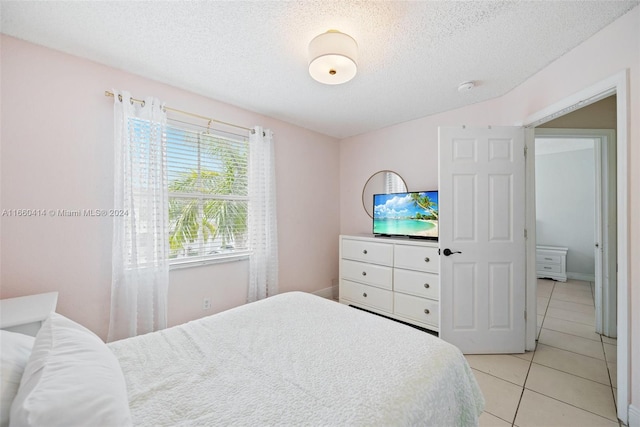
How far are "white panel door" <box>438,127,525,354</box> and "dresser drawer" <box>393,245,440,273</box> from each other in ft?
0.69

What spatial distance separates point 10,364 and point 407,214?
311 cm

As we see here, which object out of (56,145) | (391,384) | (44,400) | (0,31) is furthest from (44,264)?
(391,384)

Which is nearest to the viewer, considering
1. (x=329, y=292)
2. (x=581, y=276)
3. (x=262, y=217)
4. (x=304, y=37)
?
(x=304, y=37)

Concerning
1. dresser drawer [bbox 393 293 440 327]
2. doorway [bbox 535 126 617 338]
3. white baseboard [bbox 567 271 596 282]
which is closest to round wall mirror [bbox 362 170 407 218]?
dresser drawer [bbox 393 293 440 327]

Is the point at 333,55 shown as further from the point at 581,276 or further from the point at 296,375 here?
the point at 581,276

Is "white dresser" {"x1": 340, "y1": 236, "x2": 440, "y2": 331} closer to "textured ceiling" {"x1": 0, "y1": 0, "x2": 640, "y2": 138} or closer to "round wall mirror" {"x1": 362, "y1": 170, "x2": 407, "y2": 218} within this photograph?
"round wall mirror" {"x1": 362, "y1": 170, "x2": 407, "y2": 218}

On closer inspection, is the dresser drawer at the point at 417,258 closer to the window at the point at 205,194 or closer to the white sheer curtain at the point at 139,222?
the window at the point at 205,194

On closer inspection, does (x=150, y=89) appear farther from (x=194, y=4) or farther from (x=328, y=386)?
(x=328, y=386)

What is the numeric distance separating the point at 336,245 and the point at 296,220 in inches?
36.3

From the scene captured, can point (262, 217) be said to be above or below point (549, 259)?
above

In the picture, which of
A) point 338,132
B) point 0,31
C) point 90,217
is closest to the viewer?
point 0,31

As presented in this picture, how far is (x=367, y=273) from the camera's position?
3.15 metres

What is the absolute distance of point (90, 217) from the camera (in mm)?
2021

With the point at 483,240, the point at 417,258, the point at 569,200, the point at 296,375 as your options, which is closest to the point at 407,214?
the point at 417,258
